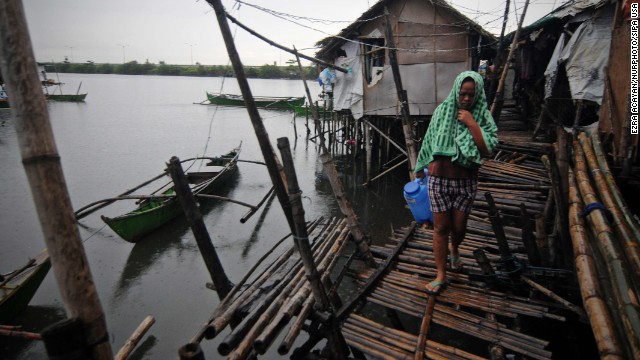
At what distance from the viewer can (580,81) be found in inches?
273

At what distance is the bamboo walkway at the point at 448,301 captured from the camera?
2541mm

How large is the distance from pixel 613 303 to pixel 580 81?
6528 millimetres

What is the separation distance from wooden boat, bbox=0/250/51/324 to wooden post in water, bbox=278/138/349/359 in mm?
4924

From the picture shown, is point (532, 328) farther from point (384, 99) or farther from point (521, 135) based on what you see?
point (384, 99)

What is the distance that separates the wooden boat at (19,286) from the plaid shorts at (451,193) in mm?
5930

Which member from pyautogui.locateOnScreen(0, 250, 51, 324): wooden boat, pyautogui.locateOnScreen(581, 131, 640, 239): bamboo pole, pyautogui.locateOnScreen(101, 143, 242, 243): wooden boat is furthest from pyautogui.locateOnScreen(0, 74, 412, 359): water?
pyautogui.locateOnScreen(581, 131, 640, 239): bamboo pole

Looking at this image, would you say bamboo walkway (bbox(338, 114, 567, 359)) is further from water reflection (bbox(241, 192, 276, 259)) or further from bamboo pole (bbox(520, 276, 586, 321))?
water reflection (bbox(241, 192, 276, 259))

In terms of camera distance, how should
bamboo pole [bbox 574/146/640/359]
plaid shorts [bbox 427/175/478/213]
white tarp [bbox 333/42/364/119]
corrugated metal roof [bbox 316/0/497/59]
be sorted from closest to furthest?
bamboo pole [bbox 574/146/640/359] < plaid shorts [bbox 427/175/478/213] < corrugated metal roof [bbox 316/0/497/59] < white tarp [bbox 333/42/364/119]

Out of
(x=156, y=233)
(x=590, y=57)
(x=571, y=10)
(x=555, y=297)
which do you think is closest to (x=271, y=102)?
(x=156, y=233)

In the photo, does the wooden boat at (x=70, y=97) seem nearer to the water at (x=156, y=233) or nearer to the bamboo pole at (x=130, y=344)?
the water at (x=156, y=233)

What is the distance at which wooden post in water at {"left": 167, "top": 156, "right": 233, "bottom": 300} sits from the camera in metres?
3.13

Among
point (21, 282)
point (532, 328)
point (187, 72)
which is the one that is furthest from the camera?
point (187, 72)

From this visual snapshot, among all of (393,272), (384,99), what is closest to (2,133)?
(384,99)

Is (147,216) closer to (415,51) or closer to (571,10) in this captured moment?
(415,51)
